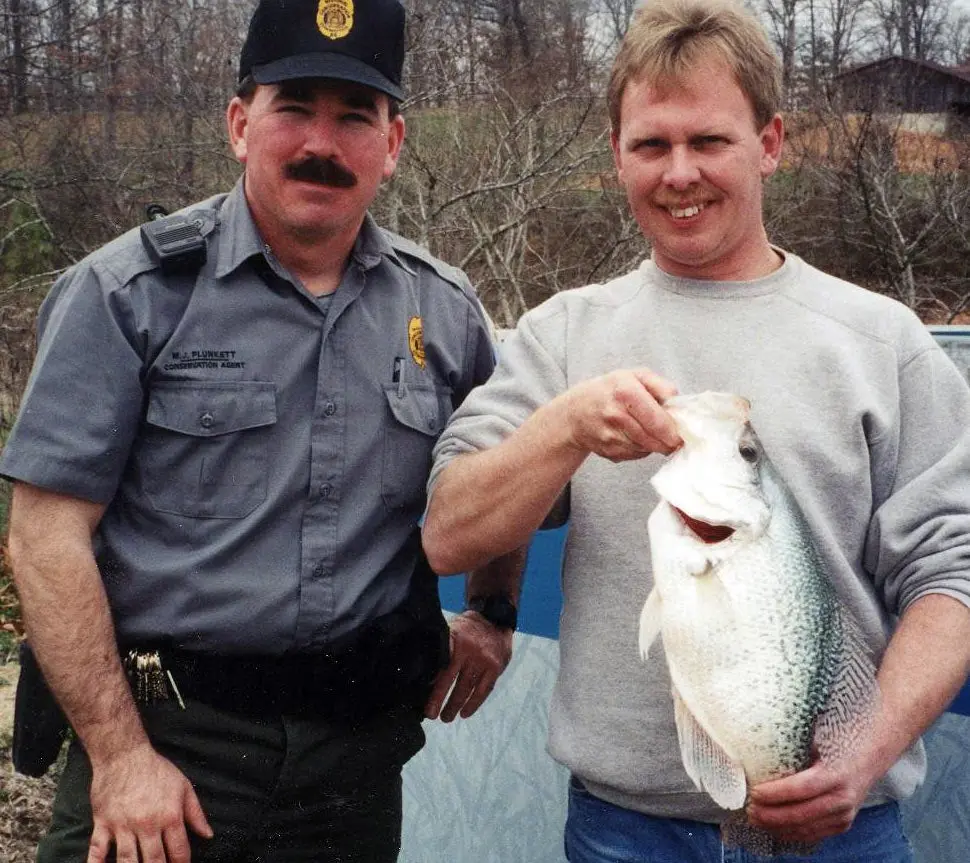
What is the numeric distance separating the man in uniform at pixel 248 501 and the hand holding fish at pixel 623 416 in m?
0.86

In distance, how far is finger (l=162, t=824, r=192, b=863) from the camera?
8.41ft

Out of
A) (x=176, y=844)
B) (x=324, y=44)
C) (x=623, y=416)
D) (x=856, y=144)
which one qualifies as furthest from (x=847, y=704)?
(x=856, y=144)

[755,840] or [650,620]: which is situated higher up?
[650,620]

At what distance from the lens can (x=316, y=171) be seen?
2.73 meters

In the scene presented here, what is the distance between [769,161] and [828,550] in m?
0.87

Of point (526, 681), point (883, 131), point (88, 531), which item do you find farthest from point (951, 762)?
point (883, 131)

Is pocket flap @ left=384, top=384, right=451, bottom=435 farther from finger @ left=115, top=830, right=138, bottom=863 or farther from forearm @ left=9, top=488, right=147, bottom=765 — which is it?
finger @ left=115, top=830, right=138, bottom=863

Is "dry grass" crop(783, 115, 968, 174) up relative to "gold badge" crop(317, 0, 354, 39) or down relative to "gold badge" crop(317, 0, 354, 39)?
down

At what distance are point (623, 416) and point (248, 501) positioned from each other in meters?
1.09

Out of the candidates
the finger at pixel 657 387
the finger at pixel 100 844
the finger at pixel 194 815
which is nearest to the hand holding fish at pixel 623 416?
the finger at pixel 657 387

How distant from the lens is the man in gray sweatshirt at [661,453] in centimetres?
217

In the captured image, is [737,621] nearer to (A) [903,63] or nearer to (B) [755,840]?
(B) [755,840]

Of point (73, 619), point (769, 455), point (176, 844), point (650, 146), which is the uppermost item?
point (650, 146)

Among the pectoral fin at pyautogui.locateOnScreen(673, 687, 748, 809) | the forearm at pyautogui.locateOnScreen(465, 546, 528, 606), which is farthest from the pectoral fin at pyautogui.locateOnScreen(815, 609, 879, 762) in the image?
the forearm at pyautogui.locateOnScreen(465, 546, 528, 606)
